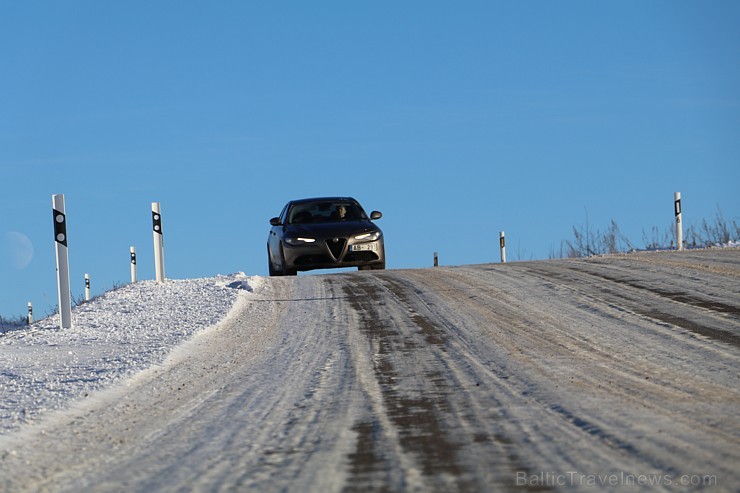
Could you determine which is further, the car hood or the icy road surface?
the car hood

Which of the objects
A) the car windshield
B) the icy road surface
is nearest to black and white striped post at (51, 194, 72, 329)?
the icy road surface

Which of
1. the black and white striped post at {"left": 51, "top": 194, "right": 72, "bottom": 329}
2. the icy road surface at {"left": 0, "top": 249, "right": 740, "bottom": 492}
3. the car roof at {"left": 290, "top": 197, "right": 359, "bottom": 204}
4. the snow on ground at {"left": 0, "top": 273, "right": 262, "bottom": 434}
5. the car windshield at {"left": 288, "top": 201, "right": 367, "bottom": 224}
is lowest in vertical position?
the icy road surface at {"left": 0, "top": 249, "right": 740, "bottom": 492}

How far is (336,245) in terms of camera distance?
17.7 m

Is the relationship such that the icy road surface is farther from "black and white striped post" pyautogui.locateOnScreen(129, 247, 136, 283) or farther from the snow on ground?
"black and white striped post" pyautogui.locateOnScreen(129, 247, 136, 283)

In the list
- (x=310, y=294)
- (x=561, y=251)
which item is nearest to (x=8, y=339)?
(x=310, y=294)

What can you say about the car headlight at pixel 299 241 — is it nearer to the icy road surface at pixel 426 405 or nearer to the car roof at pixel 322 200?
the car roof at pixel 322 200

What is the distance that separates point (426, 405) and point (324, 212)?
13.4 m

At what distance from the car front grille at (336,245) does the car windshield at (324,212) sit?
104cm

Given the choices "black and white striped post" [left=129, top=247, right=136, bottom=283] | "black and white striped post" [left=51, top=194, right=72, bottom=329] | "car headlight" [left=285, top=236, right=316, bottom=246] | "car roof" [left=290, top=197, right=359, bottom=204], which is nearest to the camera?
"black and white striped post" [left=51, top=194, right=72, bottom=329]

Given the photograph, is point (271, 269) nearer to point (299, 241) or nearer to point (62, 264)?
point (299, 241)

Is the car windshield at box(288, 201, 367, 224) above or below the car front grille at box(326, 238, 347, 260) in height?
above

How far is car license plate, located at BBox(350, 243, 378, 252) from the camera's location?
1778 cm

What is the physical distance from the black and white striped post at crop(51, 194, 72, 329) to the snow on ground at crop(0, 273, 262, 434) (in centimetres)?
19

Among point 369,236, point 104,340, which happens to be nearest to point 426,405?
point 104,340
